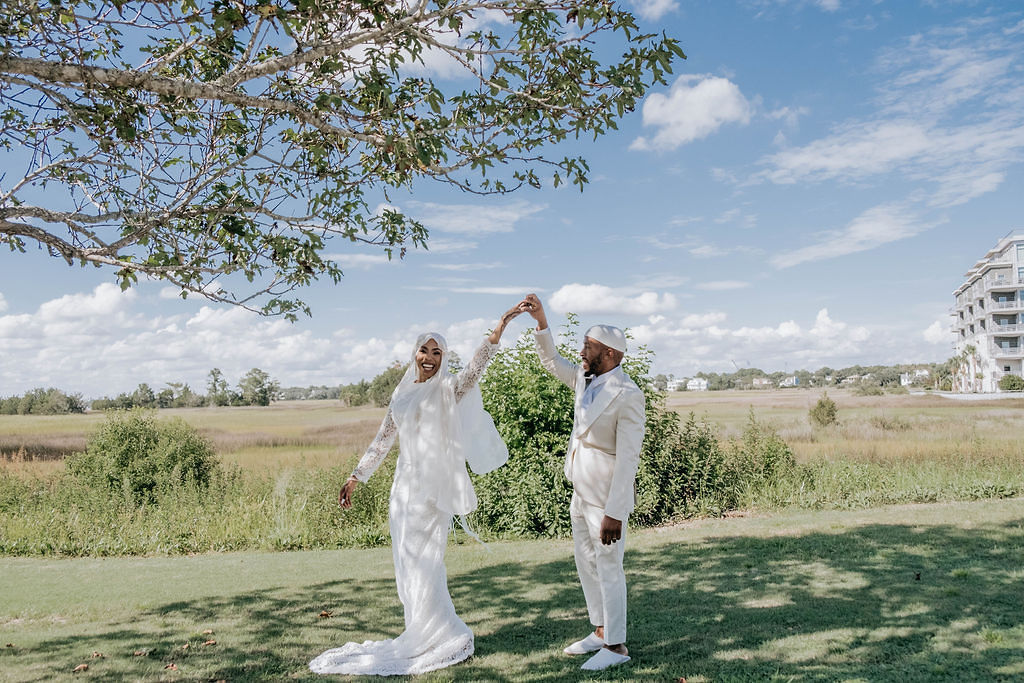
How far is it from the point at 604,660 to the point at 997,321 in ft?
322

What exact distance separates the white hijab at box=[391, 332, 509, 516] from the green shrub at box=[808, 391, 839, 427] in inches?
787

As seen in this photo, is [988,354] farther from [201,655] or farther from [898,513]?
[201,655]

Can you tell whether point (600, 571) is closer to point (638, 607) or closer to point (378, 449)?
point (638, 607)

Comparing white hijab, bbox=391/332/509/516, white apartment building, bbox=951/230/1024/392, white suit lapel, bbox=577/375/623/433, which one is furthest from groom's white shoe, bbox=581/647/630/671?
white apartment building, bbox=951/230/1024/392

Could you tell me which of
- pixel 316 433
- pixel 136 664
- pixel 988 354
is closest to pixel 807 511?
pixel 136 664

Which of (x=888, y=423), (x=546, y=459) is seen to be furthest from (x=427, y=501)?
(x=888, y=423)

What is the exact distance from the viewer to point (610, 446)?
15.9 ft

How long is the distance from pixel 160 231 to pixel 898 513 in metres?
10.9

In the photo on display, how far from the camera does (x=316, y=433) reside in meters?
21.1

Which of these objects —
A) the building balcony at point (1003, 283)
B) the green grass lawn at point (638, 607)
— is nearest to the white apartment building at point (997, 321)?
the building balcony at point (1003, 283)

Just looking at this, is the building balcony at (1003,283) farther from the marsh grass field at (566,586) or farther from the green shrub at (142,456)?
the green shrub at (142,456)

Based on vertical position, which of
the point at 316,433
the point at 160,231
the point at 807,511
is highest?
the point at 160,231

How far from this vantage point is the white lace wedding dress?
5094mm

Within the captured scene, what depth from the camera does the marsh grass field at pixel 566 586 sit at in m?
5.25
